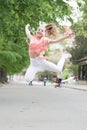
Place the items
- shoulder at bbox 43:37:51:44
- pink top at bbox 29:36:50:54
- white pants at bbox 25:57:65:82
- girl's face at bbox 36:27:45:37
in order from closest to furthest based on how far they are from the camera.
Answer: pink top at bbox 29:36:50:54 → white pants at bbox 25:57:65:82 → shoulder at bbox 43:37:51:44 → girl's face at bbox 36:27:45:37

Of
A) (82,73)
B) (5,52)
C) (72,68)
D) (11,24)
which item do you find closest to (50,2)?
(11,24)

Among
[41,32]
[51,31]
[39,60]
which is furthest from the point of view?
[41,32]

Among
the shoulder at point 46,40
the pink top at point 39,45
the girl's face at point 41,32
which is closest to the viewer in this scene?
the pink top at point 39,45

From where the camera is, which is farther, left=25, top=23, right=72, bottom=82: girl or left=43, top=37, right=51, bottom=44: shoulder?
left=43, top=37, right=51, bottom=44: shoulder

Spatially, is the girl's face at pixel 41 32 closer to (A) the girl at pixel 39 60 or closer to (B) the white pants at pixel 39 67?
(A) the girl at pixel 39 60

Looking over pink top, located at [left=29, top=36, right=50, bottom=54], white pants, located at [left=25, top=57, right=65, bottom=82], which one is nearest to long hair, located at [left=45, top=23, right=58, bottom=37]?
pink top, located at [left=29, top=36, right=50, bottom=54]

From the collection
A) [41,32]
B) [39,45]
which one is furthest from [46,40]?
[41,32]

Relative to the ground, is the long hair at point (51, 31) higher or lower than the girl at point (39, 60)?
higher

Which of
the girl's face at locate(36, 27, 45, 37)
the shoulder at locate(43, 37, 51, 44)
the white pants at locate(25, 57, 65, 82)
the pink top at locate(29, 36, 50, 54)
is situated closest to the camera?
the pink top at locate(29, 36, 50, 54)

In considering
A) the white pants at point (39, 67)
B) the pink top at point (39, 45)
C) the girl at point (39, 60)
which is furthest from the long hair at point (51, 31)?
the white pants at point (39, 67)

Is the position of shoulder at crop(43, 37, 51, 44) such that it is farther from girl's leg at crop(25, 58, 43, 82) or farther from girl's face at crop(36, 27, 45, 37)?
girl's leg at crop(25, 58, 43, 82)

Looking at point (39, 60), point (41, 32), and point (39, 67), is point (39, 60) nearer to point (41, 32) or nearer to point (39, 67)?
point (39, 67)

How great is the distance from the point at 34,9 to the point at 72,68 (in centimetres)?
7931

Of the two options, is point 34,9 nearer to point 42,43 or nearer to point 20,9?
point 20,9
